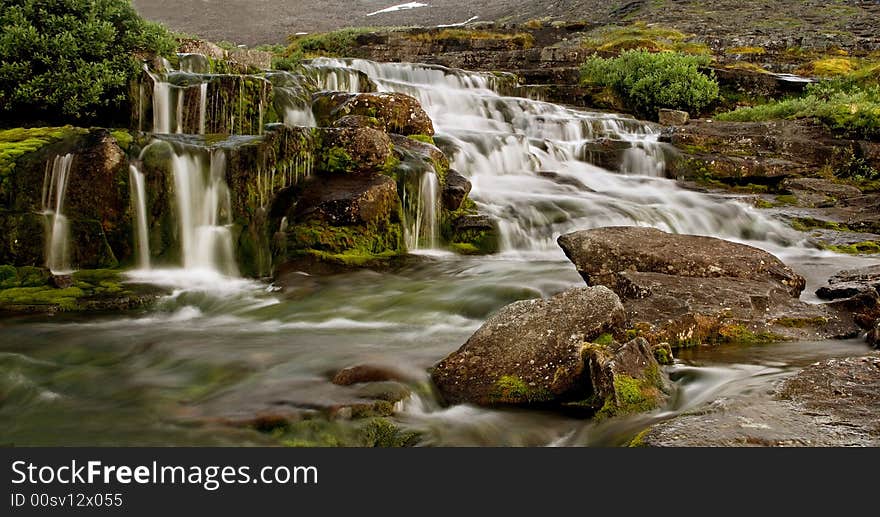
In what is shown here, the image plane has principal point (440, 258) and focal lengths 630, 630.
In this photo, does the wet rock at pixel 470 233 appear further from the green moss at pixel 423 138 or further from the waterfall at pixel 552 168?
the green moss at pixel 423 138

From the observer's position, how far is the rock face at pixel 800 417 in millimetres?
2988

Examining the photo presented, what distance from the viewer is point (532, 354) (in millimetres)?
4531

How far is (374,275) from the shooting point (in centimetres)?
834

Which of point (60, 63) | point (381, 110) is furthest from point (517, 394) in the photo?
point (60, 63)

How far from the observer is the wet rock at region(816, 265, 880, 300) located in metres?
6.66

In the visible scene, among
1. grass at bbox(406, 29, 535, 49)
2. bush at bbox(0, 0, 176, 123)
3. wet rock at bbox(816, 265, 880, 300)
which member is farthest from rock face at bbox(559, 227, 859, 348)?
grass at bbox(406, 29, 535, 49)

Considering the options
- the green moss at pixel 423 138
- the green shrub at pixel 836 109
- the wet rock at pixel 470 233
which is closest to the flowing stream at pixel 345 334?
the wet rock at pixel 470 233

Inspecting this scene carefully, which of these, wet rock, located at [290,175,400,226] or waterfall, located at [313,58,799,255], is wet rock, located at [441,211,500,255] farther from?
wet rock, located at [290,175,400,226]

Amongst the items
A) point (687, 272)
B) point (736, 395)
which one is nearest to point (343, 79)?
point (687, 272)

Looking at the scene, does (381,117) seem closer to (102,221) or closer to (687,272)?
(102,221)

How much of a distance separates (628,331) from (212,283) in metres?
5.24

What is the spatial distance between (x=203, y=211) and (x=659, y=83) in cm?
1565

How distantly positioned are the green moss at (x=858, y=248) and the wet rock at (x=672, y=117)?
7.94 m

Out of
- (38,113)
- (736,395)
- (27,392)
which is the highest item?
(38,113)
